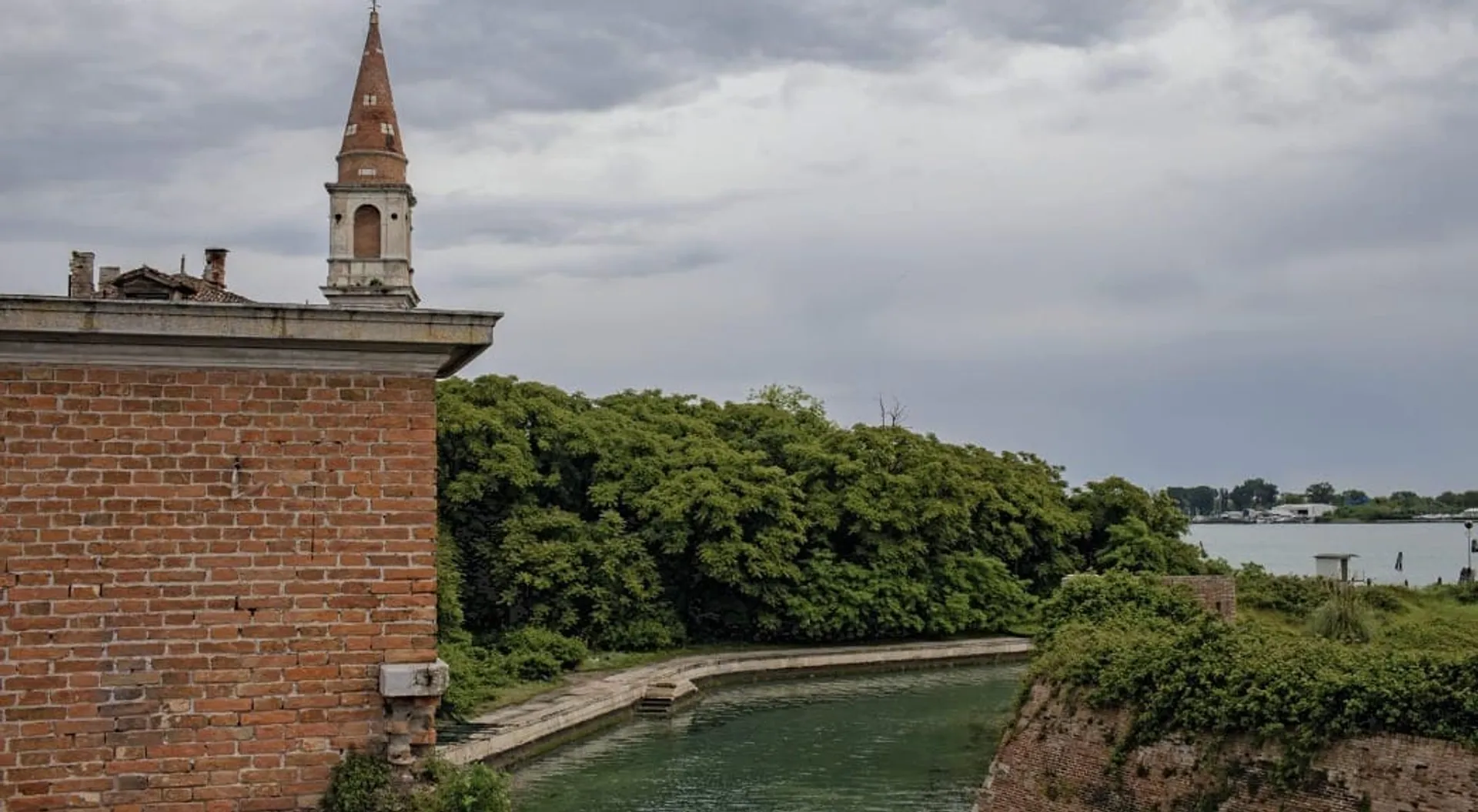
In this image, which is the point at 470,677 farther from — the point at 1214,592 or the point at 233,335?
the point at 233,335

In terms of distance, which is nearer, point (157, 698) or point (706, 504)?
point (157, 698)

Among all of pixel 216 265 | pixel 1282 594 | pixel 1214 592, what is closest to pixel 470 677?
pixel 216 265

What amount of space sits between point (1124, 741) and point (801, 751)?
12840mm

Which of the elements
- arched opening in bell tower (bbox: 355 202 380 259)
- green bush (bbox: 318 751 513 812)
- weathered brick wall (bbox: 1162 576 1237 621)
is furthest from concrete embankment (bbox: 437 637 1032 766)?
green bush (bbox: 318 751 513 812)

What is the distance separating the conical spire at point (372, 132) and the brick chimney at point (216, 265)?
9.59 m

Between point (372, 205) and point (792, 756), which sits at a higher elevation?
point (372, 205)

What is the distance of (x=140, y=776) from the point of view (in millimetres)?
6922

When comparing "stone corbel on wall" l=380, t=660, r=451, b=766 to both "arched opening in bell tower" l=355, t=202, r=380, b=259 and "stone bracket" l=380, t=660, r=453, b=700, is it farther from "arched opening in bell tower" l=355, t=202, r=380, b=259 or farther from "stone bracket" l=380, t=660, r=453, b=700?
"arched opening in bell tower" l=355, t=202, r=380, b=259

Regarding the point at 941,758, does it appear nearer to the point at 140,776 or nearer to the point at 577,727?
the point at 577,727

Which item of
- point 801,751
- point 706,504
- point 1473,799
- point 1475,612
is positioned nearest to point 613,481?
point 706,504

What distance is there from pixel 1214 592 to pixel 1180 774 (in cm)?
833

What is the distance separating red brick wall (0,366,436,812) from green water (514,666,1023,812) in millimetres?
17986

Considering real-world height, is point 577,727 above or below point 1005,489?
below

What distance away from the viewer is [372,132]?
22.7 meters
